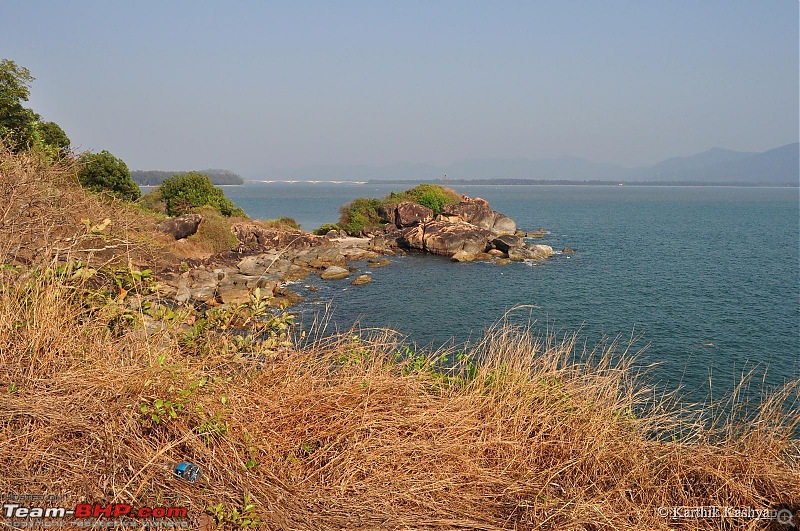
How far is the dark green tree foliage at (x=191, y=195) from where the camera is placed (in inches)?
1907

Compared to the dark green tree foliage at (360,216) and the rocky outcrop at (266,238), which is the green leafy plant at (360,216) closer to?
the dark green tree foliage at (360,216)

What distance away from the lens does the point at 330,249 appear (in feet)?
141

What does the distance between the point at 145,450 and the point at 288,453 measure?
1.04 meters

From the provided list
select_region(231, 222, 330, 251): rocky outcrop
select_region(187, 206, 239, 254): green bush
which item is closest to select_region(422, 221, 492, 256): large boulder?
select_region(231, 222, 330, 251): rocky outcrop

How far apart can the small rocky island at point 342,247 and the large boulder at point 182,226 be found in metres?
0.07

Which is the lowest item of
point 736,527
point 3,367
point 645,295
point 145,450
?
point 645,295

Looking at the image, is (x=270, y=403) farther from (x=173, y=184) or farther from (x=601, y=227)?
(x=601, y=227)

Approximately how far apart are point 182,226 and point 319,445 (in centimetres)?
3928

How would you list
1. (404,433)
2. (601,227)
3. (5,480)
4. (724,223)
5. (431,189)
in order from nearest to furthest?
(5,480) → (404,433) → (431,189) → (601,227) → (724,223)

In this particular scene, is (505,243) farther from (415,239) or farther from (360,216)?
(360,216)

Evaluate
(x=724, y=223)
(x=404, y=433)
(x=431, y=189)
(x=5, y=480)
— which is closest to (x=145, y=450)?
(x=5, y=480)

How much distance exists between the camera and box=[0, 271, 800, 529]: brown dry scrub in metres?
3.68

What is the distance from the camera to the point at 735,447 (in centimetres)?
478

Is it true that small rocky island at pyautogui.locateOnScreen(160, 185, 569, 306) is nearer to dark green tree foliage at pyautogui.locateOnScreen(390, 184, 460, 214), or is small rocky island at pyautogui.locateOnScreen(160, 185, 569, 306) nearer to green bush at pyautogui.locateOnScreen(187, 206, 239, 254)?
green bush at pyautogui.locateOnScreen(187, 206, 239, 254)
